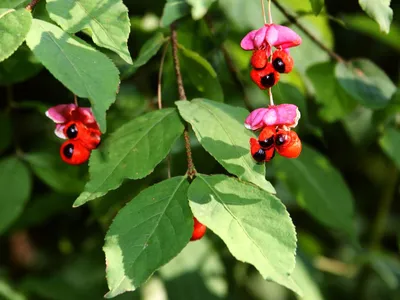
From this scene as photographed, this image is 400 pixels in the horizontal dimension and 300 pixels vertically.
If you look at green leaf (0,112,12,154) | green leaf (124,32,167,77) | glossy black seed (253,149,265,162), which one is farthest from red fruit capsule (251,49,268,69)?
green leaf (0,112,12,154)

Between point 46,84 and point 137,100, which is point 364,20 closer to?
point 137,100

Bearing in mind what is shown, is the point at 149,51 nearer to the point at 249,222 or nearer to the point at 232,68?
the point at 232,68

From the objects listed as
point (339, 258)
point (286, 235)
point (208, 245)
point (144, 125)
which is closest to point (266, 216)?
point (286, 235)

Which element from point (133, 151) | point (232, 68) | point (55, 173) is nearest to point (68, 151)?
point (133, 151)

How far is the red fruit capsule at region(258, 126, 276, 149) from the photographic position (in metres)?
1.59

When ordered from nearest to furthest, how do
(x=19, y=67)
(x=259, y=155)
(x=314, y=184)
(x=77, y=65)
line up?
1. (x=77, y=65)
2. (x=259, y=155)
3. (x=19, y=67)
4. (x=314, y=184)

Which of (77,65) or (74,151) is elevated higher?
(77,65)

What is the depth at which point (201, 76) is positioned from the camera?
1.96 m

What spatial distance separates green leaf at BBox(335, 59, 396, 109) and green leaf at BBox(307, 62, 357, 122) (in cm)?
9

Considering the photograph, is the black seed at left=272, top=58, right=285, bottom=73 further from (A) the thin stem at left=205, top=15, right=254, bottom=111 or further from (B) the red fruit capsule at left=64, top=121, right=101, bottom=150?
(A) the thin stem at left=205, top=15, right=254, bottom=111

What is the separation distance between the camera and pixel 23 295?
2.97 metres

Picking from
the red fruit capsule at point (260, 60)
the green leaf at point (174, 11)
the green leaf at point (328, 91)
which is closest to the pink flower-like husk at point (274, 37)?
the red fruit capsule at point (260, 60)

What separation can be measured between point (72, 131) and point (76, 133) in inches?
0.5

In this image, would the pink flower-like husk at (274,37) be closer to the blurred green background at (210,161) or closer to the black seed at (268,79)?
the black seed at (268,79)
